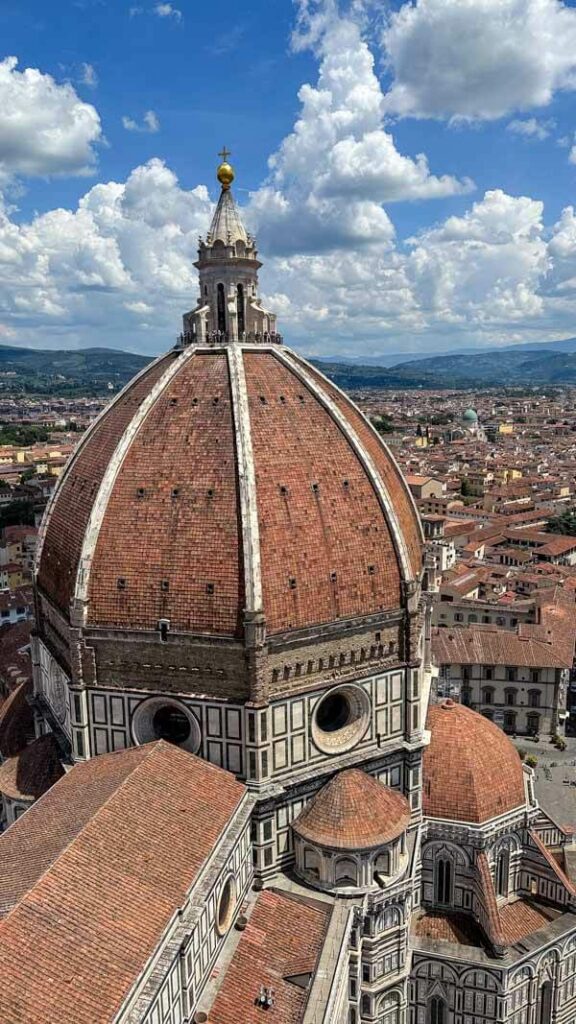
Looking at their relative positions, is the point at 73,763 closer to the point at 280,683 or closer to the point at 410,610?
the point at 280,683

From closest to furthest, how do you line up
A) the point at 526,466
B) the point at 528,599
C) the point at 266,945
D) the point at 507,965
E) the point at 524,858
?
the point at 266,945, the point at 507,965, the point at 524,858, the point at 528,599, the point at 526,466

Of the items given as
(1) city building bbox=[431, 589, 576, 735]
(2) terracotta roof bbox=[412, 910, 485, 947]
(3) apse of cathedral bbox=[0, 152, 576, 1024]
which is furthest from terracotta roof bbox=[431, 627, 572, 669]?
(2) terracotta roof bbox=[412, 910, 485, 947]

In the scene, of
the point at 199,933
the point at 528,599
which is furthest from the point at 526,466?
the point at 199,933

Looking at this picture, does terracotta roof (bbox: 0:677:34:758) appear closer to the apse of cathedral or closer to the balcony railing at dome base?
the apse of cathedral

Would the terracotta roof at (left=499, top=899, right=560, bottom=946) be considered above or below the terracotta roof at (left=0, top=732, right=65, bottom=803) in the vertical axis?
below

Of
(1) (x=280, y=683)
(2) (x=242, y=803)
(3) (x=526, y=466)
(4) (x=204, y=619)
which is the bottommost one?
(3) (x=526, y=466)

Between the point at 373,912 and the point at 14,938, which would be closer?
the point at 14,938

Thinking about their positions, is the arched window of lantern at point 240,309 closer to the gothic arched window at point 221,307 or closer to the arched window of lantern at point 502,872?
the gothic arched window at point 221,307
